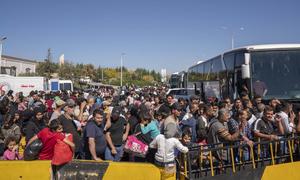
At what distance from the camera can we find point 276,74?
11844 millimetres

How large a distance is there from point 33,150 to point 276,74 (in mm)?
8763

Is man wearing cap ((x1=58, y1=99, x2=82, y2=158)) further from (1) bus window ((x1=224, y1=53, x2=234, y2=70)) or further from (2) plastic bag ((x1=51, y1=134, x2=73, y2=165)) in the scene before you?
(1) bus window ((x1=224, y1=53, x2=234, y2=70))

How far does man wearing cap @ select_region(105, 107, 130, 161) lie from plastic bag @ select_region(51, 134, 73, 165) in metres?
1.56

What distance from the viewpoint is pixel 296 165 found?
6.92 m

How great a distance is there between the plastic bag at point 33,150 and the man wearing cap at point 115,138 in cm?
168

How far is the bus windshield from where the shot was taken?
11.7 meters

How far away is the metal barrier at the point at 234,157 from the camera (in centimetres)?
622

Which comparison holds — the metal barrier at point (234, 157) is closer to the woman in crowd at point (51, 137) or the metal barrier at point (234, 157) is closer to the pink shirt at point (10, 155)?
the woman in crowd at point (51, 137)

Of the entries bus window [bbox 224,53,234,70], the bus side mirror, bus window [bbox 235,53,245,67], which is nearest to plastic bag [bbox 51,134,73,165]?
the bus side mirror

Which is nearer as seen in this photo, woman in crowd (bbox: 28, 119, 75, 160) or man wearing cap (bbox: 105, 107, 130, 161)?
woman in crowd (bbox: 28, 119, 75, 160)

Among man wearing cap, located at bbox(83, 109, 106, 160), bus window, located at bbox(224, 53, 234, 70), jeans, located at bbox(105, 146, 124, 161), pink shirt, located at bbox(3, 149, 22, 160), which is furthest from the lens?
bus window, located at bbox(224, 53, 234, 70)

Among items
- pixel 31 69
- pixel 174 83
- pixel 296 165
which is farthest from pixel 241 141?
pixel 31 69

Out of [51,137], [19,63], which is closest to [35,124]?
[51,137]

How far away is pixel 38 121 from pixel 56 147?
2884mm
